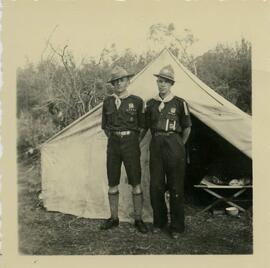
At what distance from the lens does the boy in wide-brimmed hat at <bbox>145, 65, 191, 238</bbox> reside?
21.0 feet

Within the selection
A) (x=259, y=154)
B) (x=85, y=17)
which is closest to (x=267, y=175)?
(x=259, y=154)

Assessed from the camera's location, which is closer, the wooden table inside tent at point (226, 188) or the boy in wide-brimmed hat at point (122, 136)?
the boy in wide-brimmed hat at point (122, 136)

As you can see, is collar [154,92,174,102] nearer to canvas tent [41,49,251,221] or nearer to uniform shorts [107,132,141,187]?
canvas tent [41,49,251,221]

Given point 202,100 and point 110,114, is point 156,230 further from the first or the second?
point 202,100

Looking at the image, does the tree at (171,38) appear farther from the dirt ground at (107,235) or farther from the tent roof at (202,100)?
the dirt ground at (107,235)

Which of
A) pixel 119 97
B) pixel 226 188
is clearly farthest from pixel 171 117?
pixel 226 188

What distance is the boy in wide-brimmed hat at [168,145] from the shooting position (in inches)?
253

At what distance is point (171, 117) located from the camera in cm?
641

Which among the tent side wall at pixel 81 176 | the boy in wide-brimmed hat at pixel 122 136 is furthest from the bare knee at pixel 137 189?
the tent side wall at pixel 81 176

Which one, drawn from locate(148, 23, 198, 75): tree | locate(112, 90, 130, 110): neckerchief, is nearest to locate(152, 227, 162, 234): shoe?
locate(112, 90, 130, 110): neckerchief

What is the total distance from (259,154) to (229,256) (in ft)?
3.70

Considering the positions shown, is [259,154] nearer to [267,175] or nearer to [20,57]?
[267,175]

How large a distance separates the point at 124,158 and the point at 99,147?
0.35 meters

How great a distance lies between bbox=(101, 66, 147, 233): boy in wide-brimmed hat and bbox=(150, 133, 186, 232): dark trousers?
172 mm
